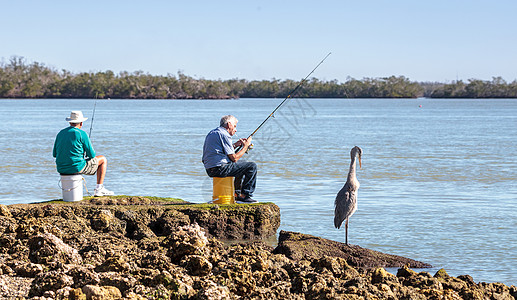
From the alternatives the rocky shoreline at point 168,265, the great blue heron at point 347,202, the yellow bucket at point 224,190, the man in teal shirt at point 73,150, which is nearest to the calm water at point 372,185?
the great blue heron at point 347,202

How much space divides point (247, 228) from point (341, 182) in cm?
809

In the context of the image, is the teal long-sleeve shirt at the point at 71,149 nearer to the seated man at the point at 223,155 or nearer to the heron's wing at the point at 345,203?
the seated man at the point at 223,155

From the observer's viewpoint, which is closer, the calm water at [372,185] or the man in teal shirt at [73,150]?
the man in teal shirt at [73,150]

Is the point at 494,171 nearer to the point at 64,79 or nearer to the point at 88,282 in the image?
the point at 88,282

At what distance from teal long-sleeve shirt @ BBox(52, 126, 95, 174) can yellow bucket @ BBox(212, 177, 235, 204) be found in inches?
75.3

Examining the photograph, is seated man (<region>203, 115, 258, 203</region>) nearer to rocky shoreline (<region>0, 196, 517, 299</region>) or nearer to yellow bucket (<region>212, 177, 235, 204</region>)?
yellow bucket (<region>212, 177, 235, 204</region>)

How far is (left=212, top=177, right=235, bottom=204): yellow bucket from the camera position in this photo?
1069cm

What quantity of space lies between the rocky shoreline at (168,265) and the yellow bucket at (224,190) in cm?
100

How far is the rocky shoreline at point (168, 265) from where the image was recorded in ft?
19.6

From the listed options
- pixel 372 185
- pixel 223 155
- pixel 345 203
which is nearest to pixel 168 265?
pixel 345 203

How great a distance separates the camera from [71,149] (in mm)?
10406

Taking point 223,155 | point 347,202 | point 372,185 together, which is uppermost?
point 223,155

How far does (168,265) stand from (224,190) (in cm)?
407

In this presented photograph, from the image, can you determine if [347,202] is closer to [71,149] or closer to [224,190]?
[224,190]
